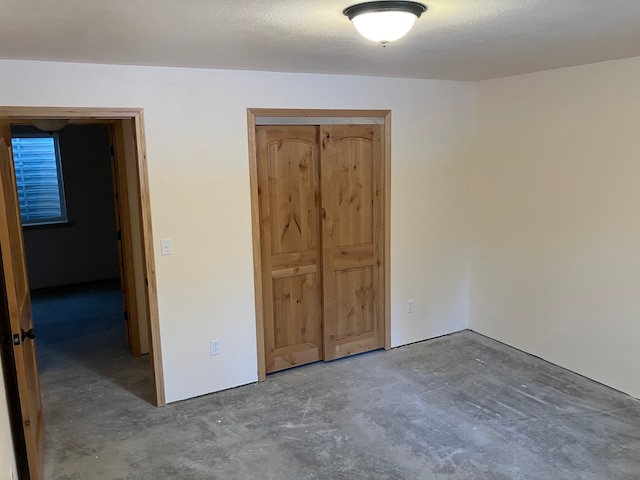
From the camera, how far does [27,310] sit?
9.73ft

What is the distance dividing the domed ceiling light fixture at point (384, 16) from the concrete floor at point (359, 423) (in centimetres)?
225

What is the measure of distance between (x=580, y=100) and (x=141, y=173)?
10.2 feet

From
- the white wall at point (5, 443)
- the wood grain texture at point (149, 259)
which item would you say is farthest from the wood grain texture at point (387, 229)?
the white wall at point (5, 443)

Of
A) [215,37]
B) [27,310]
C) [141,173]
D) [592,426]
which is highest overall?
[215,37]

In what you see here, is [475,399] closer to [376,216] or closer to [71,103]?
[376,216]

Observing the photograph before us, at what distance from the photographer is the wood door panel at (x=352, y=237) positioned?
13.5 feet

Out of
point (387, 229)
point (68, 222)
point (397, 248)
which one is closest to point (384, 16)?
point (387, 229)

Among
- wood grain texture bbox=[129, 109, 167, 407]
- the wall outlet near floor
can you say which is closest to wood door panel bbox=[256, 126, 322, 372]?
the wall outlet near floor

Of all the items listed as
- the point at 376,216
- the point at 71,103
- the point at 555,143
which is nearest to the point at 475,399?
the point at 376,216

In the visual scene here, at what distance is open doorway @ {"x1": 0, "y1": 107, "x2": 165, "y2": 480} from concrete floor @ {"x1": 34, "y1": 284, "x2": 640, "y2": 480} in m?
0.31

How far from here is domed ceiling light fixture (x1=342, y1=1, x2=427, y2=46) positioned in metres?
1.91

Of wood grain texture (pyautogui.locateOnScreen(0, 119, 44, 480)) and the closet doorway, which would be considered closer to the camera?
wood grain texture (pyautogui.locateOnScreen(0, 119, 44, 480))

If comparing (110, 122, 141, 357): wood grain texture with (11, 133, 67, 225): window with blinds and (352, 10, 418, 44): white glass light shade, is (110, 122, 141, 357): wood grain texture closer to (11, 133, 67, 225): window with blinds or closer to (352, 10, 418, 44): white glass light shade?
(352, 10, 418, 44): white glass light shade

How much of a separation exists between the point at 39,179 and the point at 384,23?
6.19m
